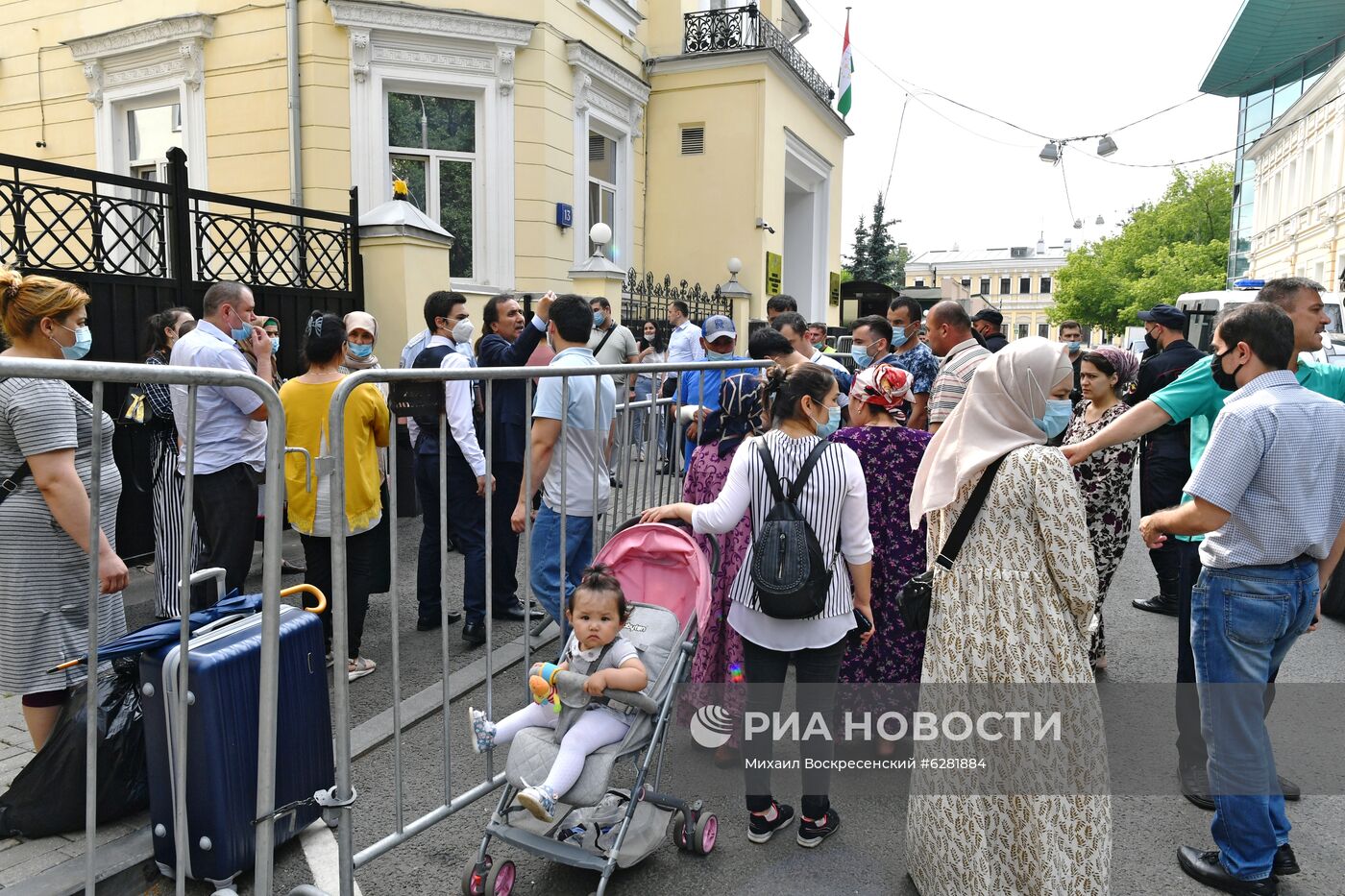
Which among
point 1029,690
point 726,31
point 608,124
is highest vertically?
point 726,31

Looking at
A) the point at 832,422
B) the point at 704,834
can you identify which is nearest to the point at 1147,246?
the point at 832,422

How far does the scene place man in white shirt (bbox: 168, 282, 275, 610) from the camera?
14.9 ft

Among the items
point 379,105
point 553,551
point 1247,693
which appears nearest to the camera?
Answer: point 1247,693

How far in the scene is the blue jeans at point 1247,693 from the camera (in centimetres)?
303

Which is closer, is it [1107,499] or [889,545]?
[889,545]

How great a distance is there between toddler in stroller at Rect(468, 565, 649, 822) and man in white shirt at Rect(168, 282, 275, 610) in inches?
→ 91.7

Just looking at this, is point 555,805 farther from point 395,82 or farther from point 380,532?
point 395,82

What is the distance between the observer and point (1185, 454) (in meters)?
6.10

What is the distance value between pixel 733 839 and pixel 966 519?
155cm

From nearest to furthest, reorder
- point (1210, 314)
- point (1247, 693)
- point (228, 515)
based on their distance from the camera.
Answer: point (1247, 693), point (228, 515), point (1210, 314)

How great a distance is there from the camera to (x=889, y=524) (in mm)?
4004

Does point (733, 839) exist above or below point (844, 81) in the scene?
below

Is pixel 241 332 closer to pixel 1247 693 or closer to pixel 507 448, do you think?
pixel 507 448

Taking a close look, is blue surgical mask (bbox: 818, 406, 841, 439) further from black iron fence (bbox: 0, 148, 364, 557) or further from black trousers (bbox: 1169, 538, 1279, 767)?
black iron fence (bbox: 0, 148, 364, 557)
